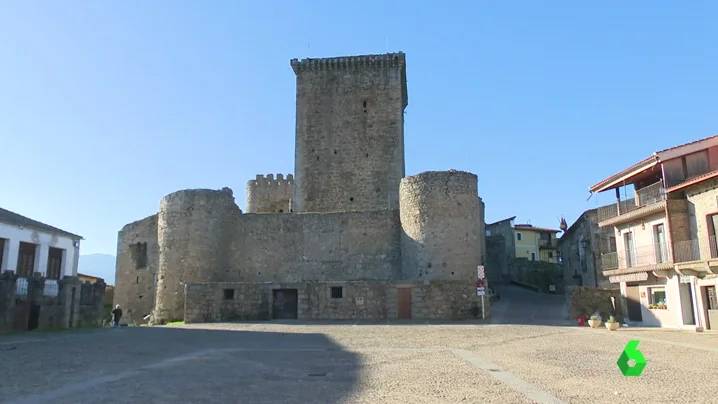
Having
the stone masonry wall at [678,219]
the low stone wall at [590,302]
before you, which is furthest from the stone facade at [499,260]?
the stone masonry wall at [678,219]

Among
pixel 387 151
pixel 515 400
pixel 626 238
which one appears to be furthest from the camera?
pixel 387 151

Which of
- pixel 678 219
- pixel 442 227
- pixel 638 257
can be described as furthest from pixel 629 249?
pixel 442 227

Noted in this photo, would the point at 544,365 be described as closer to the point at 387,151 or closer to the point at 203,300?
the point at 203,300

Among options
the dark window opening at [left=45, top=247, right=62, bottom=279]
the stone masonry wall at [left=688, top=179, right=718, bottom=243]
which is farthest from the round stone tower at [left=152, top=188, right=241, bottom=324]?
the stone masonry wall at [left=688, top=179, right=718, bottom=243]

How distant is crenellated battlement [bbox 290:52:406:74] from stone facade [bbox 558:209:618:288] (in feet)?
54.1

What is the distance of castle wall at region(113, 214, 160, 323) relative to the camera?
3319cm

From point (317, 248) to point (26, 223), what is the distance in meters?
14.0

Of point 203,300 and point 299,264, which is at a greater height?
point 299,264

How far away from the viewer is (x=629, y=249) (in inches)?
1001

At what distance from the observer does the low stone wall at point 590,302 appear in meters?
25.2

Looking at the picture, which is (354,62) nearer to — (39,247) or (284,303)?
(284,303)

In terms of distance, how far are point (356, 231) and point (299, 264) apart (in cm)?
363

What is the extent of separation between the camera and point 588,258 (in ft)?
125

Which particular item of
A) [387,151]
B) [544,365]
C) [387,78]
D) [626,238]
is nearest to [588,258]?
[626,238]
